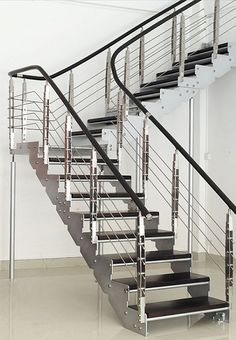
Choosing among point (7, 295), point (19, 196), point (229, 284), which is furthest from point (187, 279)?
point (19, 196)

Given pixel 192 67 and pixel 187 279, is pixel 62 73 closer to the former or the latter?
pixel 192 67

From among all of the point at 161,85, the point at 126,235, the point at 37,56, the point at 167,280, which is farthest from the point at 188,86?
the point at 167,280

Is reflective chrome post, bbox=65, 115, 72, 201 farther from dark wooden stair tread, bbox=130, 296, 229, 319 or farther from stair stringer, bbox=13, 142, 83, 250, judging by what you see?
dark wooden stair tread, bbox=130, 296, 229, 319

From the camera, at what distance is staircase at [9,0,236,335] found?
15.9 ft

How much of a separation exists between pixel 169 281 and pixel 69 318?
0.91 metres

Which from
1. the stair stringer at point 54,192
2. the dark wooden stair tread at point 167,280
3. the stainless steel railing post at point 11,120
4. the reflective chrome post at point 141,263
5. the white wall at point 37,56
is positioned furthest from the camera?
the white wall at point 37,56

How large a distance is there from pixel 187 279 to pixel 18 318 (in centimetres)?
149

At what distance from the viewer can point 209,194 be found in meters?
8.56

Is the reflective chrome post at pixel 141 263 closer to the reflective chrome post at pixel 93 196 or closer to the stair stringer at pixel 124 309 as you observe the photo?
the stair stringer at pixel 124 309

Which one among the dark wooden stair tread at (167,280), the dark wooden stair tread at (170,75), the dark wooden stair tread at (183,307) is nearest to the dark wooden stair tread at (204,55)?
the dark wooden stair tread at (170,75)

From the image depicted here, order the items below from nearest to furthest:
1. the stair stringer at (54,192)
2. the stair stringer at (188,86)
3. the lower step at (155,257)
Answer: the lower step at (155,257), the stair stringer at (54,192), the stair stringer at (188,86)

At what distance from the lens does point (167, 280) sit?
4973mm

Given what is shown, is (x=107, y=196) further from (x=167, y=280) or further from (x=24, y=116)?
(x=24, y=116)

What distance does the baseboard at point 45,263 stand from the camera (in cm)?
743
